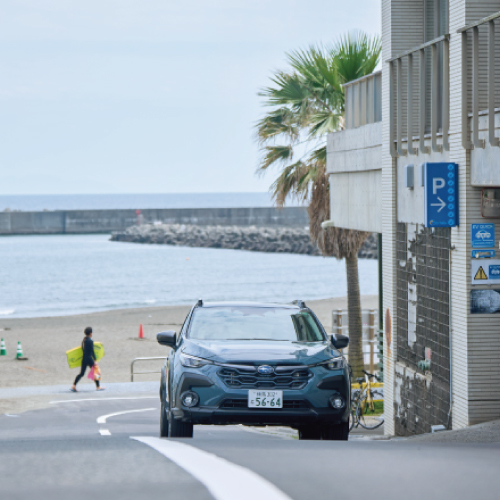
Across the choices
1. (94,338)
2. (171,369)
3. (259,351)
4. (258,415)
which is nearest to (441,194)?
(259,351)

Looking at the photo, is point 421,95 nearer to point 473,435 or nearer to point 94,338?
point 473,435

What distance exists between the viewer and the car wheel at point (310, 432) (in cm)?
881

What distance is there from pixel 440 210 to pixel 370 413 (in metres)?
7.29

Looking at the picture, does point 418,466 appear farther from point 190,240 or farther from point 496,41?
point 190,240

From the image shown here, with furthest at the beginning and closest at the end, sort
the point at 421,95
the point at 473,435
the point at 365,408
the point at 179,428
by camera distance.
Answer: the point at 365,408, the point at 421,95, the point at 473,435, the point at 179,428

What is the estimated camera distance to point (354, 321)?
67.4 feet

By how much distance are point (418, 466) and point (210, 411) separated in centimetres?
321

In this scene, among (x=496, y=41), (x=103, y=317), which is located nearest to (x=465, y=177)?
(x=496, y=41)

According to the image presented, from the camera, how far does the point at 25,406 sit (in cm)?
1769

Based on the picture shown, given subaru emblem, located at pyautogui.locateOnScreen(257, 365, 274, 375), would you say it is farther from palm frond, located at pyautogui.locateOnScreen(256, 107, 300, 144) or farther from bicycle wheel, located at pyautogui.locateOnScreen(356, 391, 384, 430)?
palm frond, located at pyautogui.locateOnScreen(256, 107, 300, 144)

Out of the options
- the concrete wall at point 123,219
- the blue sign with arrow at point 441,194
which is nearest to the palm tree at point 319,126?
the blue sign with arrow at point 441,194

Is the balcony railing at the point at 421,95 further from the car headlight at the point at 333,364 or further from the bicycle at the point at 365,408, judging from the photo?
the bicycle at the point at 365,408

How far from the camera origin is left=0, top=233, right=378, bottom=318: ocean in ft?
208

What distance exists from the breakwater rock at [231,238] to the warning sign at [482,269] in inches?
3928
